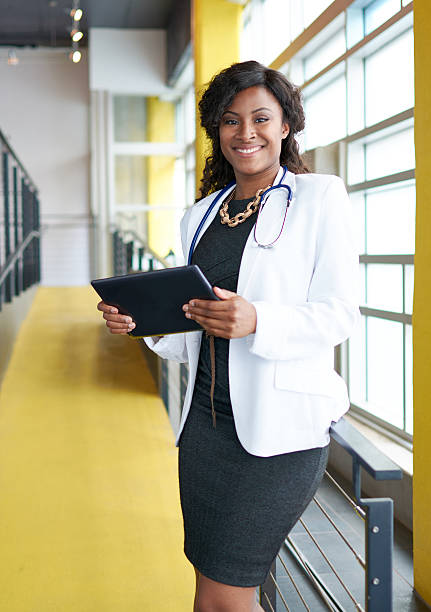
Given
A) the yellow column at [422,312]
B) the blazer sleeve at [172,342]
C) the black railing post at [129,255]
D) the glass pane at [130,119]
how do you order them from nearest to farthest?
the blazer sleeve at [172,342] → the yellow column at [422,312] → the black railing post at [129,255] → the glass pane at [130,119]

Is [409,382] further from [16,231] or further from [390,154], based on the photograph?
[16,231]

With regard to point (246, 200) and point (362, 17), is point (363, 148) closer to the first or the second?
point (362, 17)

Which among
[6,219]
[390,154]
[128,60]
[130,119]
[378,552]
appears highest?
[128,60]

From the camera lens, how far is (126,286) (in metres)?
1.42

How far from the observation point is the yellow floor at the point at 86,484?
108 inches

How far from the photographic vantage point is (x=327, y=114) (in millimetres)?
5430

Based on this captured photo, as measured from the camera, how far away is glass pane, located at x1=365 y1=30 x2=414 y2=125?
412cm

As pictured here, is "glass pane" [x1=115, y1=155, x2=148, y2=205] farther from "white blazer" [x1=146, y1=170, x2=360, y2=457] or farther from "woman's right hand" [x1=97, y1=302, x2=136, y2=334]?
"white blazer" [x1=146, y1=170, x2=360, y2=457]

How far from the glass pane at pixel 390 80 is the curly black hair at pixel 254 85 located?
2.76 m

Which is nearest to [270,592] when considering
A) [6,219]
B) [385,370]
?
[385,370]

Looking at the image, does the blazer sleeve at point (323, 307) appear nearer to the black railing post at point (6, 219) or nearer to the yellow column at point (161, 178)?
the black railing post at point (6, 219)

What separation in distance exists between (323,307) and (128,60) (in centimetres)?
1068

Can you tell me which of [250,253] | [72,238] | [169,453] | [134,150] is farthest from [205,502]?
[72,238]

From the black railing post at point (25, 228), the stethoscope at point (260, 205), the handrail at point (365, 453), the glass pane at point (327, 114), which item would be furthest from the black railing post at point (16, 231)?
the handrail at point (365, 453)
